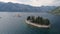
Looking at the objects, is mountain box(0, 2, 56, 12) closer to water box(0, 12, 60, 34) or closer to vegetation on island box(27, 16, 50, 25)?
water box(0, 12, 60, 34)

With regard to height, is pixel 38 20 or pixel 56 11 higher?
pixel 56 11

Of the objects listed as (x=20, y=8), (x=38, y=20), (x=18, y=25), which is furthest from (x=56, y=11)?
(x=18, y=25)

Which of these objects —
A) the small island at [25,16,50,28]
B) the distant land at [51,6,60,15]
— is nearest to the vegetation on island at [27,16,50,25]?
the small island at [25,16,50,28]

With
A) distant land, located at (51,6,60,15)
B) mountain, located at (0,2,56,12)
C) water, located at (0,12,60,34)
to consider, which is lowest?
water, located at (0,12,60,34)

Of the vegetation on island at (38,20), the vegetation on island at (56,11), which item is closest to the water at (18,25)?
the vegetation on island at (38,20)

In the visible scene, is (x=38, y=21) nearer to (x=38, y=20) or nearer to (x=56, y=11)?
(x=38, y=20)

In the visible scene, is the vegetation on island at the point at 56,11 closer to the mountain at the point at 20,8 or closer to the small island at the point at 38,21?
the mountain at the point at 20,8

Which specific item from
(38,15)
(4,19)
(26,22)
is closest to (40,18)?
(38,15)

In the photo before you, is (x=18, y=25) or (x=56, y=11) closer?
(x=18, y=25)
